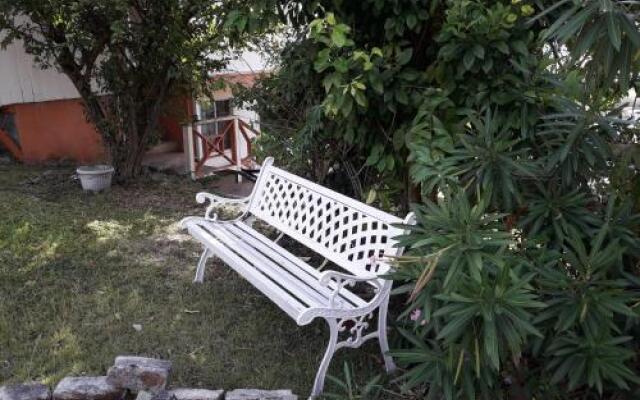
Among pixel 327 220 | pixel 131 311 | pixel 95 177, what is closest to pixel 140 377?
pixel 131 311

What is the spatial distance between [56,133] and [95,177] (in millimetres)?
2221

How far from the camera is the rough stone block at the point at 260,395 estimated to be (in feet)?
9.49

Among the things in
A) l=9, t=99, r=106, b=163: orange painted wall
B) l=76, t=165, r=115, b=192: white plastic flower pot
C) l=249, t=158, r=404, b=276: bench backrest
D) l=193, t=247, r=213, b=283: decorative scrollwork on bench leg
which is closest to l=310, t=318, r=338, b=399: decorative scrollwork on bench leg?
l=249, t=158, r=404, b=276: bench backrest

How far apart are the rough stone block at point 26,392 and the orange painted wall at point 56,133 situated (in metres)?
6.12

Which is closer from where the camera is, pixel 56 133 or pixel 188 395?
pixel 188 395

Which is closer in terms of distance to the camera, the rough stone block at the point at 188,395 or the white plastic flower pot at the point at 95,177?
the rough stone block at the point at 188,395

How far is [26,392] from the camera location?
296 centimetres

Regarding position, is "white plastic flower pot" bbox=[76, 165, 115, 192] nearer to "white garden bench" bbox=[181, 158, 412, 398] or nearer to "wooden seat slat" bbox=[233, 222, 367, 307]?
"white garden bench" bbox=[181, 158, 412, 398]

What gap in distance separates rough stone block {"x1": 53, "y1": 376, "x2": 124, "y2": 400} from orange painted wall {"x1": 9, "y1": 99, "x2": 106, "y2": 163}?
618 centimetres

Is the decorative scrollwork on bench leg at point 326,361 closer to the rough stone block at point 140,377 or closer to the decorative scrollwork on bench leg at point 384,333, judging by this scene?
the decorative scrollwork on bench leg at point 384,333

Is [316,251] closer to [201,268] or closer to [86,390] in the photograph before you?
[201,268]

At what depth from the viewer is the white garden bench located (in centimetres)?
313

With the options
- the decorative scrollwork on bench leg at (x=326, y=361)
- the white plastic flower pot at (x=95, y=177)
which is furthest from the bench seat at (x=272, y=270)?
the white plastic flower pot at (x=95, y=177)

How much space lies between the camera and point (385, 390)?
10.2 ft
